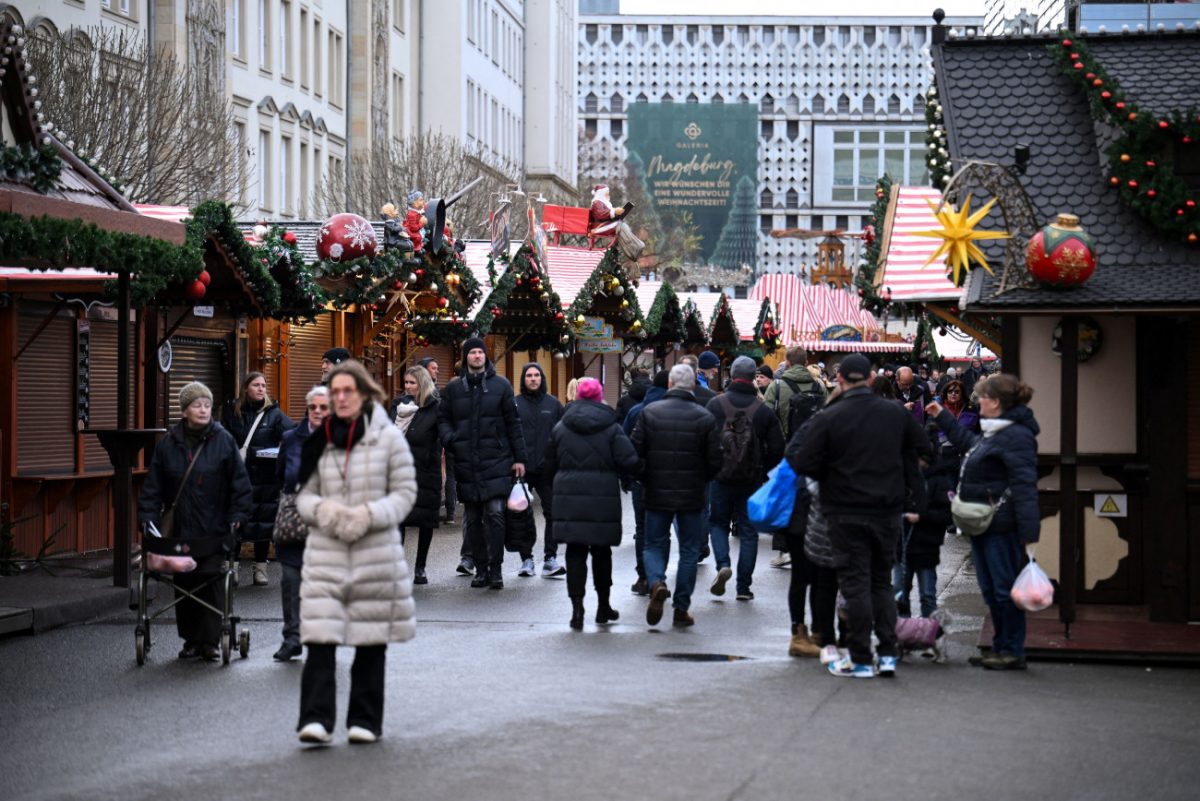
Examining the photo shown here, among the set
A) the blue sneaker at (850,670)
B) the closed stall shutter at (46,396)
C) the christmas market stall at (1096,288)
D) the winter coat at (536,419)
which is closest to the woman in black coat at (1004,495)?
the christmas market stall at (1096,288)

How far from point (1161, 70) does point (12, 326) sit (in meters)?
9.53

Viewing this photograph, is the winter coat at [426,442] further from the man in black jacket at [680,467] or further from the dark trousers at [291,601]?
the dark trousers at [291,601]

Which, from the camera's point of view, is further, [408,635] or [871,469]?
[871,469]

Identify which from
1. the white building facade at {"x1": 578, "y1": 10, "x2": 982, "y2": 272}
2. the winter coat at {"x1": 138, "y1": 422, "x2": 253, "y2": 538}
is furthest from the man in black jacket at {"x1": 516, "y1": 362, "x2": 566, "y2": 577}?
the white building facade at {"x1": 578, "y1": 10, "x2": 982, "y2": 272}

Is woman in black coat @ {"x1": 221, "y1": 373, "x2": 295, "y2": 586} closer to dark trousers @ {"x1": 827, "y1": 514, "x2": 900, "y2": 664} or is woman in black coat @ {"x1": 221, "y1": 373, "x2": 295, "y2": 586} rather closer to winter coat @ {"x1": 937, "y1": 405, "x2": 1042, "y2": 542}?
dark trousers @ {"x1": 827, "y1": 514, "x2": 900, "y2": 664}

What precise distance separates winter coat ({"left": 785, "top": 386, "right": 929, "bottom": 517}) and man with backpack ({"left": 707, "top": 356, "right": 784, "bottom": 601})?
4.00 metres

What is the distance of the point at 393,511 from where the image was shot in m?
8.62

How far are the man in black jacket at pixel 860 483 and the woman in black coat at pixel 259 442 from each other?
530 cm

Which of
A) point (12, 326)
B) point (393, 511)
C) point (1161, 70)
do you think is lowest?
point (393, 511)

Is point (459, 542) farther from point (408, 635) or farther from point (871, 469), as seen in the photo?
point (408, 635)

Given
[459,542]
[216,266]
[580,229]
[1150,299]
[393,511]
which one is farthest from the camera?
[580,229]

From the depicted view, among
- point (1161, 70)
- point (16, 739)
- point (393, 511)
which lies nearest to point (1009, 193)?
point (1161, 70)

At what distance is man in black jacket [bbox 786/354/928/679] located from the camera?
10977mm

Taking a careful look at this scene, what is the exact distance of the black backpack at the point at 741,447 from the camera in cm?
1518
